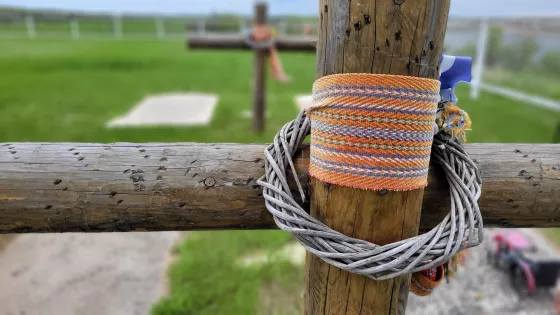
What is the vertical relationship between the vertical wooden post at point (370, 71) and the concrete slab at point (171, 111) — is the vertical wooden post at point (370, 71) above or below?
above

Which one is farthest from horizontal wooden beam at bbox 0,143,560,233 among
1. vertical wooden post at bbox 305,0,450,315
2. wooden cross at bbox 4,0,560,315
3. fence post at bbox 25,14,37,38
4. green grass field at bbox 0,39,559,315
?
fence post at bbox 25,14,37,38

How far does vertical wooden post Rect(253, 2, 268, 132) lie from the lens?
14.6ft

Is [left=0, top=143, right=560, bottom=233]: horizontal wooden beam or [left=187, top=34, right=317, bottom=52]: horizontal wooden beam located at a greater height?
[left=187, top=34, right=317, bottom=52]: horizontal wooden beam

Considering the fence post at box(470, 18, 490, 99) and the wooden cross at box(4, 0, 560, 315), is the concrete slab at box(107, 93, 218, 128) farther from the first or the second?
the wooden cross at box(4, 0, 560, 315)

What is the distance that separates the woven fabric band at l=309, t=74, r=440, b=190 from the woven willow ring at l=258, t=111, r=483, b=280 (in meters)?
0.09

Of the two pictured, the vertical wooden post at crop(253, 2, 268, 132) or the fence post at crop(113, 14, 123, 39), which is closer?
the vertical wooden post at crop(253, 2, 268, 132)

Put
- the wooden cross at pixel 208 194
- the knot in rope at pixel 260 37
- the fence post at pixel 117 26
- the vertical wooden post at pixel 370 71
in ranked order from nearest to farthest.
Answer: the vertical wooden post at pixel 370 71
the wooden cross at pixel 208 194
the knot in rope at pixel 260 37
the fence post at pixel 117 26

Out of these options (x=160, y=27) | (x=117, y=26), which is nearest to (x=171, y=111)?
(x=160, y=27)

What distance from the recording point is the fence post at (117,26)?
66.7 ft

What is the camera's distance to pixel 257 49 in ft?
14.7

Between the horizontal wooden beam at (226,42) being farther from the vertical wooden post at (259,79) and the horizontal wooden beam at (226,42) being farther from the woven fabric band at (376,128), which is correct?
the woven fabric band at (376,128)

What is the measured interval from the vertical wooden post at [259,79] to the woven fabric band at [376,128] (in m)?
3.91

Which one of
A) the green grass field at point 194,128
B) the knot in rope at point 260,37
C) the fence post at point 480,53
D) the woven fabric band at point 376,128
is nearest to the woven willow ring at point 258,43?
the knot in rope at point 260,37

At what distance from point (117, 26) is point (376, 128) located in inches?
909
